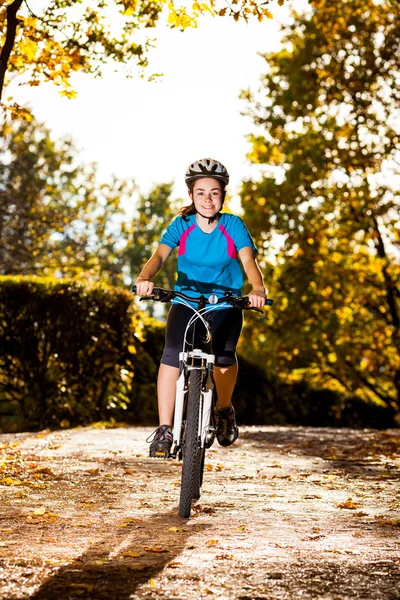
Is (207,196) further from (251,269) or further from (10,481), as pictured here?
(10,481)

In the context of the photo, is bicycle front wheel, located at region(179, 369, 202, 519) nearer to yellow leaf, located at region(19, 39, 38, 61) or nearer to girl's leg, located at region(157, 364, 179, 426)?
girl's leg, located at region(157, 364, 179, 426)

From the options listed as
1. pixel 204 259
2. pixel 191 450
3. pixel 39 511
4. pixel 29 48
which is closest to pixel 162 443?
pixel 191 450

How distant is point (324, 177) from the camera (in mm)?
24516

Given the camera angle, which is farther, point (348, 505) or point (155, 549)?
point (348, 505)

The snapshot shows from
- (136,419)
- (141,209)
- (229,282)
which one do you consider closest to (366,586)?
(229,282)

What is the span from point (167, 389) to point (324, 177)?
62.2 ft

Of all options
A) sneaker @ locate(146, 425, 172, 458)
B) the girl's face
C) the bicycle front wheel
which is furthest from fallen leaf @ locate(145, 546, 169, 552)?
the girl's face

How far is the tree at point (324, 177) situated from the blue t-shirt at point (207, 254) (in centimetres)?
1771

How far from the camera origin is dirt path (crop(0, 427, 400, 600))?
4094 millimetres

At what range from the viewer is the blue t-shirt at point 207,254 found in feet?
20.9

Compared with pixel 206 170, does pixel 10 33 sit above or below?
above

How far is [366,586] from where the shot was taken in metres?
4.14

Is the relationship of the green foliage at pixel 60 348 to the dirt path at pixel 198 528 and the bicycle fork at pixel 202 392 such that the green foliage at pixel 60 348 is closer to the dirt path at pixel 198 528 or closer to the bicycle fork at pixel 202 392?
the dirt path at pixel 198 528

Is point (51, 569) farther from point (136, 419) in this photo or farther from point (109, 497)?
point (136, 419)
